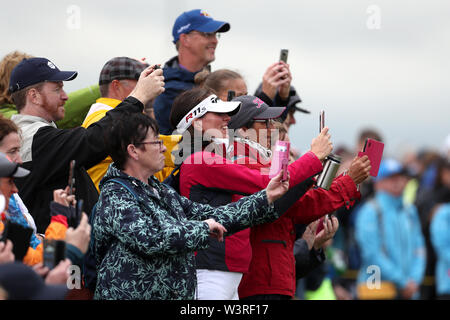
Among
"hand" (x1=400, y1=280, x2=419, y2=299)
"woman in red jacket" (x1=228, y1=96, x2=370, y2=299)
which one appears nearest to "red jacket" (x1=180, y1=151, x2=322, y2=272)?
"woman in red jacket" (x1=228, y1=96, x2=370, y2=299)

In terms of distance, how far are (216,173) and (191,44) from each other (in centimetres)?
257

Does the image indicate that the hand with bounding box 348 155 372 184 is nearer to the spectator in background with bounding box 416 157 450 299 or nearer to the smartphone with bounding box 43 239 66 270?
the smartphone with bounding box 43 239 66 270

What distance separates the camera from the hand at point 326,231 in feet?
21.3

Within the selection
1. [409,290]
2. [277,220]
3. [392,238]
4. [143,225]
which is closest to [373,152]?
[277,220]

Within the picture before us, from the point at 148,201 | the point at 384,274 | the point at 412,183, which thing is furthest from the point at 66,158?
the point at 412,183

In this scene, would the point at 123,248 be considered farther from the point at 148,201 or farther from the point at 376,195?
the point at 376,195

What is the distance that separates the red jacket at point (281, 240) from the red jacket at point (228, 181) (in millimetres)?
241

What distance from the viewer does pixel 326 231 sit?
655cm

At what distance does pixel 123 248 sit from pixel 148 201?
0.30 m

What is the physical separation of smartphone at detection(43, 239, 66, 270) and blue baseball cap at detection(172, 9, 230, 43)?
12.7 feet

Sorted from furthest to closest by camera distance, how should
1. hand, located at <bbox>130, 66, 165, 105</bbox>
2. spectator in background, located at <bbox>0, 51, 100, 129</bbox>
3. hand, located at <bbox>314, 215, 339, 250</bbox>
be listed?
spectator in background, located at <bbox>0, 51, 100, 129</bbox>, hand, located at <bbox>314, 215, 339, 250</bbox>, hand, located at <bbox>130, 66, 165, 105</bbox>

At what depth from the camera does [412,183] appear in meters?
12.5

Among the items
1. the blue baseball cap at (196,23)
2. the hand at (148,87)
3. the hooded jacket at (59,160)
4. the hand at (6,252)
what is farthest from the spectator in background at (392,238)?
the hand at (6,252)

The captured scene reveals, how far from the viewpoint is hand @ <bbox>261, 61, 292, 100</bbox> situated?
7.04 meters
